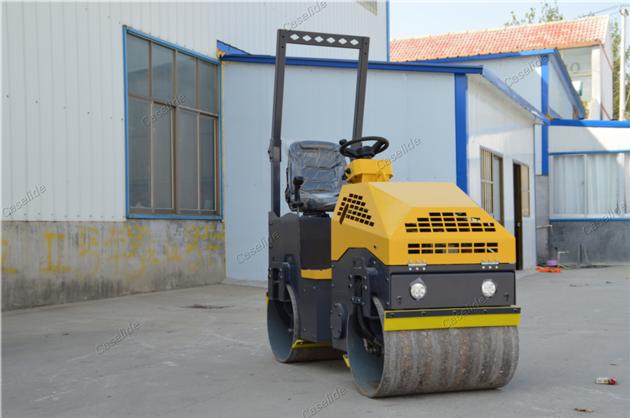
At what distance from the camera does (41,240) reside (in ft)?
38.6

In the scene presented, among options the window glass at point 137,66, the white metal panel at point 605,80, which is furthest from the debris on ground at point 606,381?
the white metal panel at point 605,80

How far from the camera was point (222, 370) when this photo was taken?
7266 millimetres

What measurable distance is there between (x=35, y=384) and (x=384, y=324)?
3.08m

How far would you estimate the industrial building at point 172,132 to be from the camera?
1178 centimetres

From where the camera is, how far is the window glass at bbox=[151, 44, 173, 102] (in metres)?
14.7

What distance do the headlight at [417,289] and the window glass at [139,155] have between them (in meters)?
9.19

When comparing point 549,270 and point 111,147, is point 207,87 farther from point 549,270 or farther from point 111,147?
point 549,270

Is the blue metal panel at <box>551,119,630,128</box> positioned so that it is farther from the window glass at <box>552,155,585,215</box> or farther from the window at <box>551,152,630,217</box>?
the window glass at <box>552,155,585,215</box>

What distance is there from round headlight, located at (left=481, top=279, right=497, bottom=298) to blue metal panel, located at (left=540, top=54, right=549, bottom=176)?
2057 centimetres

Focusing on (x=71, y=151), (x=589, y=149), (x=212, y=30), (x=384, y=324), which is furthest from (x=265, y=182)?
(x=589, y=149)

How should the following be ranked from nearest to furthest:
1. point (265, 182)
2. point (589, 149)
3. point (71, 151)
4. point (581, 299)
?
1. point (71, 151)
2. point (581, 299)
3. point (265, 182)
4. point (589, 149)

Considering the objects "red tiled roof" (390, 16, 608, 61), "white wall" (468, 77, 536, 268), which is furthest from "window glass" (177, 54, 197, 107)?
"red tiled roof" (390, 16, 608, 61)

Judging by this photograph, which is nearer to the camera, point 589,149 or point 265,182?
point 265,182

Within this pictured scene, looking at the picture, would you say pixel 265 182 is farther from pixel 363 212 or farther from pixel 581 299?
pixel 363 212
